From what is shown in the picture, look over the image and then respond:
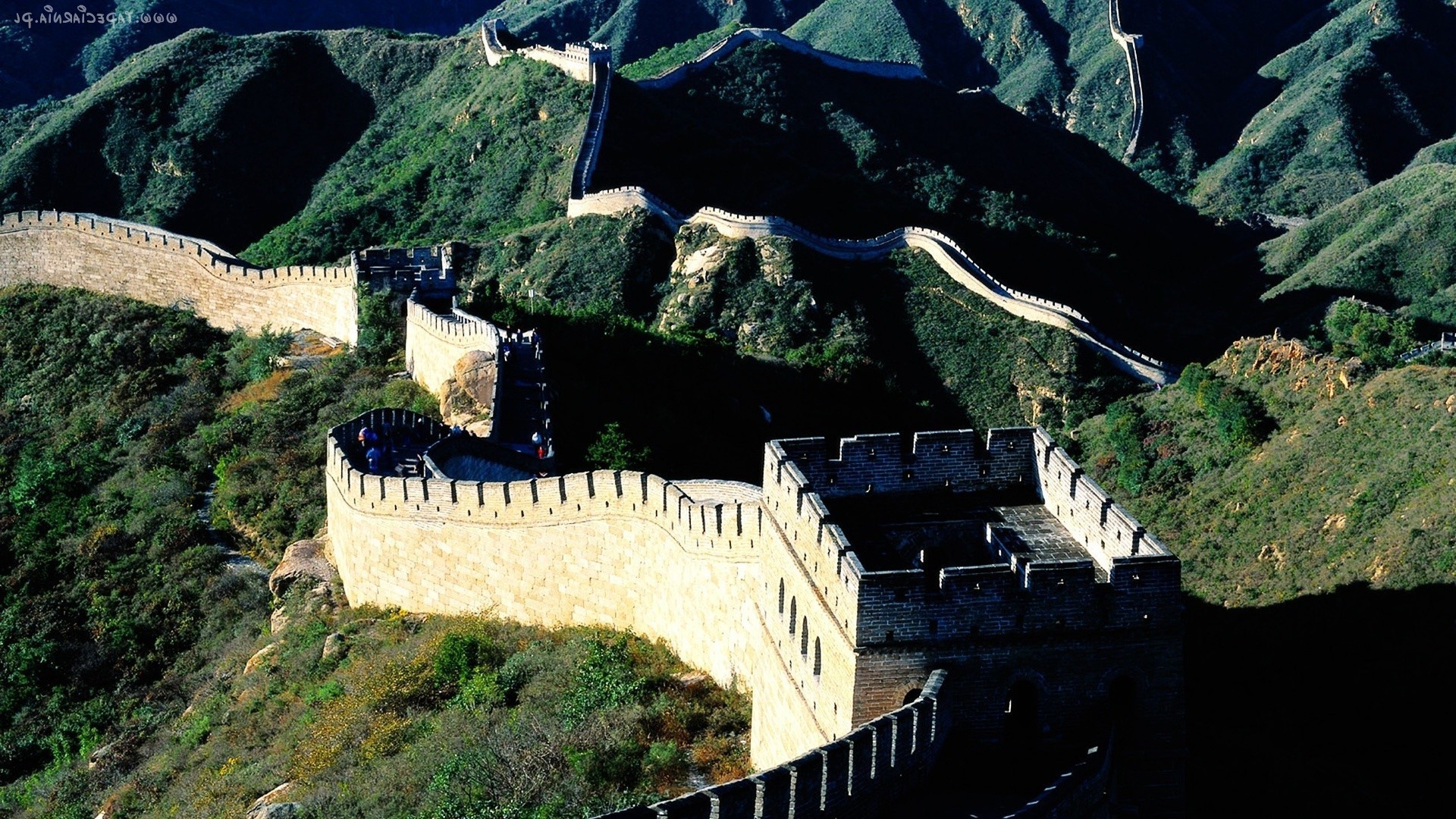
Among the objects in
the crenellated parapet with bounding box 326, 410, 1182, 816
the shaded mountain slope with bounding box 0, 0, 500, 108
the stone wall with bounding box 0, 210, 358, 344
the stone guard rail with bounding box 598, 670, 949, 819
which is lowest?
the stone guard rail with bounding box 598, 670, 949, 819

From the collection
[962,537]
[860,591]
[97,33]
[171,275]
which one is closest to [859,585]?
[860,591]

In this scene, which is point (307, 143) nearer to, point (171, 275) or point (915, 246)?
point (915, 246)

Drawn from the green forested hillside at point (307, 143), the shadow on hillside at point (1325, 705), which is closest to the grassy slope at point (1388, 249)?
the green forested hillside at point (307, 143)

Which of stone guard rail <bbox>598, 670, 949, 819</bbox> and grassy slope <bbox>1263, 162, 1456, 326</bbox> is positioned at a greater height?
grassy slope <bbox>1263, 162, 1456, 326</bbox>

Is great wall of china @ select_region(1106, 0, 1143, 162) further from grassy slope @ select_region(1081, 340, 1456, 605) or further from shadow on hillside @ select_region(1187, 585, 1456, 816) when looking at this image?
shadow on hillside @ select_region(1187, 585, 1456, 816)

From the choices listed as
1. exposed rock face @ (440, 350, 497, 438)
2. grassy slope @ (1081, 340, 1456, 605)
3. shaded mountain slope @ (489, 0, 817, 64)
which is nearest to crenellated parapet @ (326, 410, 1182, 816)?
exposed rock face @ (440, 350, 497, 438)

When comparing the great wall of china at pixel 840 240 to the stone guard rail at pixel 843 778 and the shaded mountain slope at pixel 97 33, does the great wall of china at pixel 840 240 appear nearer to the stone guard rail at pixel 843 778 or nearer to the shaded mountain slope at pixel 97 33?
the stone guard rail at pixel 843 778
